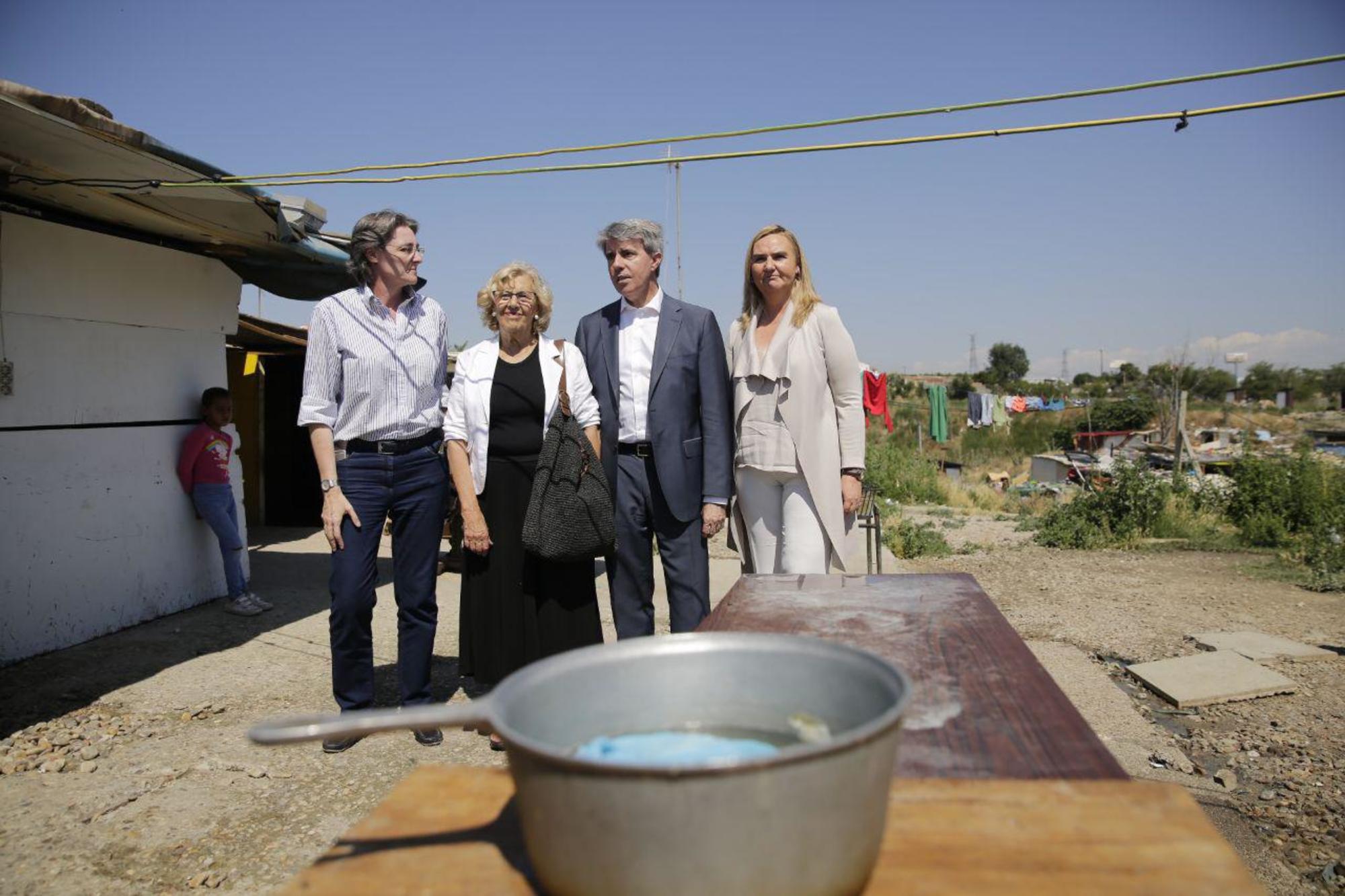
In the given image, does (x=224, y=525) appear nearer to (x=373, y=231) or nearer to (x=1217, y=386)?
(x=373, y=231)

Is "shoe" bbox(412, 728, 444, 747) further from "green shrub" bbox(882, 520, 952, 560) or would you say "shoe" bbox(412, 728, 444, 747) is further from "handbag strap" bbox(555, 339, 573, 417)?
"green shrub" bbox(882, 520, 952, 560)

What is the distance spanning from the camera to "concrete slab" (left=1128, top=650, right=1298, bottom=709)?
4109 mm

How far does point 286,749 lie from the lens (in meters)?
3.54

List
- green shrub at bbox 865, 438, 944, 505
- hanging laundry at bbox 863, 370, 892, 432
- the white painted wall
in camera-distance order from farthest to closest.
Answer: green shrub at bbox 865, 438, 944, 505
hanging laundry at bbox 863, 370, 892, 432
the white painted wall

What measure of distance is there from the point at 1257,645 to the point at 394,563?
473cm

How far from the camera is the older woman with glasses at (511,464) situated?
3.25 m

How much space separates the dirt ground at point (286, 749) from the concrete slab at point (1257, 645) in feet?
0.42

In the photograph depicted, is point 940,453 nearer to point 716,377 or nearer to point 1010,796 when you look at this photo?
point 716,377

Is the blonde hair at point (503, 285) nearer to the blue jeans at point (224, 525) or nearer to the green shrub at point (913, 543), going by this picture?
the blue jeans at point (224, 525)

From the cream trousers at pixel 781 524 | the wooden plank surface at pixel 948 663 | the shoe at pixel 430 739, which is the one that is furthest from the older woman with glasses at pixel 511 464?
the wooden plank surface at pixel 948 663

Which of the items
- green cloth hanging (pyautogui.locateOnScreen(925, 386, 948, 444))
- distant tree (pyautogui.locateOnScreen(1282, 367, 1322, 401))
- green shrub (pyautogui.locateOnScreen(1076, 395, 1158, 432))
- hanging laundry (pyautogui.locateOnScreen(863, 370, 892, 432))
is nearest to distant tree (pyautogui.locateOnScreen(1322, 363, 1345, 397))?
distant tree (pyautogui.locateOnScreen(1282, 367, 1322, 401))

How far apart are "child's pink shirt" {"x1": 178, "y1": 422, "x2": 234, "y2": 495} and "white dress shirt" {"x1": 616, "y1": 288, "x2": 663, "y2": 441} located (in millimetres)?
3674

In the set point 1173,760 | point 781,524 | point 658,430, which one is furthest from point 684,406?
point 1173,760

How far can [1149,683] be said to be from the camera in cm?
436
